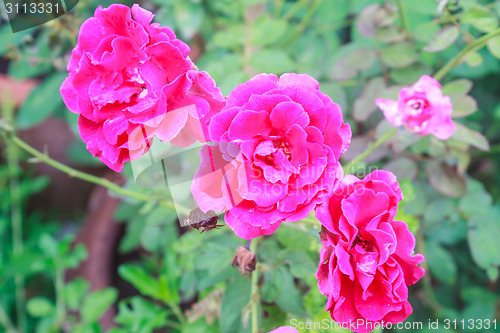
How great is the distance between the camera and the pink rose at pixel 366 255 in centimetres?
45

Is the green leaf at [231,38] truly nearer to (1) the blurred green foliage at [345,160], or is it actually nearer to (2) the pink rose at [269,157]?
(1) the blurred green foliage at [345,160]

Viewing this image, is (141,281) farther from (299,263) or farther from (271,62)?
(271,62)

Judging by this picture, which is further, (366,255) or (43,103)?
(43,103)

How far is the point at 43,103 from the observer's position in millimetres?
1152

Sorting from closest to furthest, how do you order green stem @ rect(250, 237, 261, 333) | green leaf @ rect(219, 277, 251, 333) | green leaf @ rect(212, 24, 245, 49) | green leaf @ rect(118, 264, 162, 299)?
green stem @ rect(250, 237, 261, 333) < green leaf @ rect(219, 277, 251, 333) < green leaf @ rect(118, 264, 162, 299) < green leaf @ rect(212, 24, 245, 49)

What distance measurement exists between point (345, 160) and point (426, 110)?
12.9 inches

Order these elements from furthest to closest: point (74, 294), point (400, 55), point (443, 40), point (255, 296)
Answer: point (74, 294) → point (400, 55) → point (443, 40) → point (255, 296)

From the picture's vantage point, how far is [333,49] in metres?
1.07

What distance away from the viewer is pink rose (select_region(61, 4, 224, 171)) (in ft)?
1.51

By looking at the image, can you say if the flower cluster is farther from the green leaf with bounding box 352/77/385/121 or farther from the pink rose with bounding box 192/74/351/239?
the green leaf with bounding box 352/77/385/121

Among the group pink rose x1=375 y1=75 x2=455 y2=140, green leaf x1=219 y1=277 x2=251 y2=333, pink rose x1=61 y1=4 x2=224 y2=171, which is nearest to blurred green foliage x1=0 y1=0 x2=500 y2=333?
green leaf x1=219 y1=277 x2=251 y2=333

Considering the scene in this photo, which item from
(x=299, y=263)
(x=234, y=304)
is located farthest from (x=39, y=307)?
(x=299, y=263)

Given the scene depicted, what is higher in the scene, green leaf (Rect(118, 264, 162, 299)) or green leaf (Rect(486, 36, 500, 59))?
green leaf (Rect(486, 36, 500, 59))

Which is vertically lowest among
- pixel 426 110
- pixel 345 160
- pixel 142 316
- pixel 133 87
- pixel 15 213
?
pixel 15 213
